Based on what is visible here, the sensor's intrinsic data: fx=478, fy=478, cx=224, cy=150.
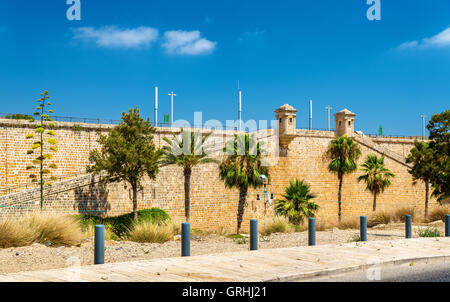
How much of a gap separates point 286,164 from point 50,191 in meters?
19.4

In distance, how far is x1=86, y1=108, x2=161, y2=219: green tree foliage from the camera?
31.3m

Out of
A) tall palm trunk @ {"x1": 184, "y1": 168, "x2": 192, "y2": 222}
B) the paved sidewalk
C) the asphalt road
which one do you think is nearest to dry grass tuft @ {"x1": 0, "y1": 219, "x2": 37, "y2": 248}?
the paved sidewalk

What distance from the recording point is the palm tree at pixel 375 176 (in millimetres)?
43062

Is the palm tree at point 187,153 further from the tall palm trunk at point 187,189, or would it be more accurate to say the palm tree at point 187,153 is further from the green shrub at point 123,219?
the green shrub at point 123,219

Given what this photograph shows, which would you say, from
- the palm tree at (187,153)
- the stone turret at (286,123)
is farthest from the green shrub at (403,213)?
the stone turret at (286,123)

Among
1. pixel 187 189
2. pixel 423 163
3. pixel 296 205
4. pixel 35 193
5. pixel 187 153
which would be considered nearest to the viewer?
pixel 35 193

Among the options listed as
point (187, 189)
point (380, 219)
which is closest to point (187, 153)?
point (187, 189)

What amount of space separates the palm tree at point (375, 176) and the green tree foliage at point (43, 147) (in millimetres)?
26476

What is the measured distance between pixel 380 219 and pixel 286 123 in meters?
17.6

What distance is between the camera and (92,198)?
1246 inches

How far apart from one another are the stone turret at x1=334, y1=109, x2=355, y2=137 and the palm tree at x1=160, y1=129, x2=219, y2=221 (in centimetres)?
1456

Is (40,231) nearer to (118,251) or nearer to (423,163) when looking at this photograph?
(118,251)
